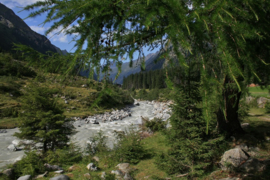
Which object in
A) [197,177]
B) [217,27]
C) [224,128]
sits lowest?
[197,177]

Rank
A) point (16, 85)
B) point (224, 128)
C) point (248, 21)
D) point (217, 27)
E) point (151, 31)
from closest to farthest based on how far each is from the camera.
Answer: point (217, 27) < point (248, 21) < point (151, 31) < point (224, 128) < point (16, 85)

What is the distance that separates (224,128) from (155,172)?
336 centimetres

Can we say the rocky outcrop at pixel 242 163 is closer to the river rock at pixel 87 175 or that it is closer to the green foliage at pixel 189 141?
the green foliage at pixel 189 141

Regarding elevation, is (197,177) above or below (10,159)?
above

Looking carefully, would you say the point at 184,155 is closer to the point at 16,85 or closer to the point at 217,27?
the point at 217,27

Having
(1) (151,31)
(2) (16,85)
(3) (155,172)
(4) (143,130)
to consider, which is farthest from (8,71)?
(1) (151,31)

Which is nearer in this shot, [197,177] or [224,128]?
[197,177]

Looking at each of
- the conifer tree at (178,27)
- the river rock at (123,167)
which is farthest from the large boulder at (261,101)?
the conifer tree at (178,27)

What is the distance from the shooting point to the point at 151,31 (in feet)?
6.13

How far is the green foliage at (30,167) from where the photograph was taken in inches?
236

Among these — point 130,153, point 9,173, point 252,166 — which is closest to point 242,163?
point 252,166

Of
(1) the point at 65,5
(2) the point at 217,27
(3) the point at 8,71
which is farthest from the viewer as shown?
(3) the point at 8,71

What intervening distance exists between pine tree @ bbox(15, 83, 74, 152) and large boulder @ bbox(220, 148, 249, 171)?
690 centimetres

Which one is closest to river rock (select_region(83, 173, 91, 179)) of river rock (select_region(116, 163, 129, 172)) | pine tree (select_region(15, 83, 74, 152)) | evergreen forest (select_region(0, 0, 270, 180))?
evergreen forest (select_region(0, 0, 270, 180))
